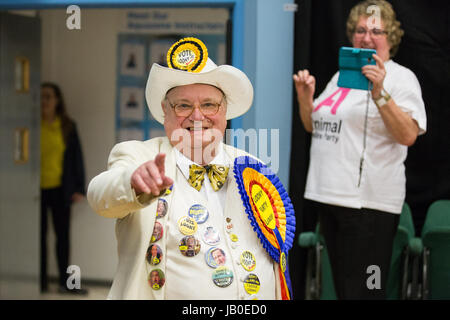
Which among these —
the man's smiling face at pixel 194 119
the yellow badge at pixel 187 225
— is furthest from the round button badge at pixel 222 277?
the man's smiling face at pixel 194 119

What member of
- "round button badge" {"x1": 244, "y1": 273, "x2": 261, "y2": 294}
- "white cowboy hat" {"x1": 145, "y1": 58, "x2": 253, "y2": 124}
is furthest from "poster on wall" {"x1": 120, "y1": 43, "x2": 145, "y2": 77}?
"round button badge" {"x1": 244, "y1": 273, "x2": 261, "y2": 294}

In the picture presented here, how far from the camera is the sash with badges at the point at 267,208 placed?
2.04 meters

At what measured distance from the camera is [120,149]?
201 cm

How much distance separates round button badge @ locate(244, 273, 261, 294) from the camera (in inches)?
78.5

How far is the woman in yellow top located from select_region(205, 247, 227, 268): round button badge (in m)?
3.87

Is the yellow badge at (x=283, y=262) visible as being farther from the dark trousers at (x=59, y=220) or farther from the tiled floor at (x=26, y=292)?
the dark trousers at (x=59, y=220)

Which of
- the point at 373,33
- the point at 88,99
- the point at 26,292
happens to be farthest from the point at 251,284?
the point at 88,99

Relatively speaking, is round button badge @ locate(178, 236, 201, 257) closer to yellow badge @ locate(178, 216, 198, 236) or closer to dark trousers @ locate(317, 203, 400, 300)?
yellow badge @ locate(178, 216, 198, 236)

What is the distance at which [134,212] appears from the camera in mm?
1938

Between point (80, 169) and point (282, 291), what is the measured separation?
3905 mm

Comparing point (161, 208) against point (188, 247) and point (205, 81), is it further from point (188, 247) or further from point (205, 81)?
point (205, 81)

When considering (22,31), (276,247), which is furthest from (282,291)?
(22,31)

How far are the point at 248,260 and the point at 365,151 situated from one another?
1584 millimetres
